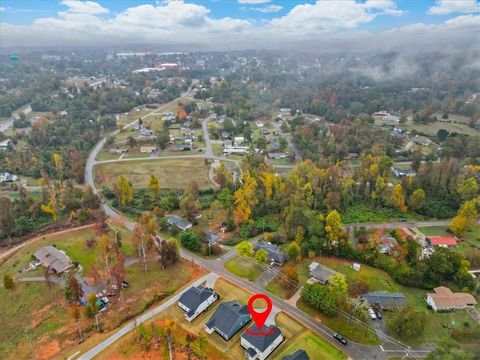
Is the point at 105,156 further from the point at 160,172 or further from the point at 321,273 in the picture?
the point at 321,273

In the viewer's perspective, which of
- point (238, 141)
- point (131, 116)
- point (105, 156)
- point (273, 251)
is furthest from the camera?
→ point (131, 116)

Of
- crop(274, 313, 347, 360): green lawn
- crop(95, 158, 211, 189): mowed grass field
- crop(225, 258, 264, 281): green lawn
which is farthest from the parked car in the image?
crop(95, 158, 211, 189): mowed grass field

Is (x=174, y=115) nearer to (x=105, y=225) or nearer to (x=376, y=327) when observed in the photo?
(x=105, y=225)

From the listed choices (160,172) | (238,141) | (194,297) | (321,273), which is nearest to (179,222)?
(194,297)

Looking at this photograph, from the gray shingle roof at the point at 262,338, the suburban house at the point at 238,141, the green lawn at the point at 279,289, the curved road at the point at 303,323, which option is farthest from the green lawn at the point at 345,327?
the suburban house at the point at 238,141

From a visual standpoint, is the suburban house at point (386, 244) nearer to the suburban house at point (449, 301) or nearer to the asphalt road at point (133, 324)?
the suburban house at point (449, 301)

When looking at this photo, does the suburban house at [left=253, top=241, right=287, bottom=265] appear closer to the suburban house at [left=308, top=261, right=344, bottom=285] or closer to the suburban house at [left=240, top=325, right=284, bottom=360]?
the suburban house at [left=308, top=261, right=344, bottom=285]

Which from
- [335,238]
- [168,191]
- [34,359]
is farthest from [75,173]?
[335,238]
